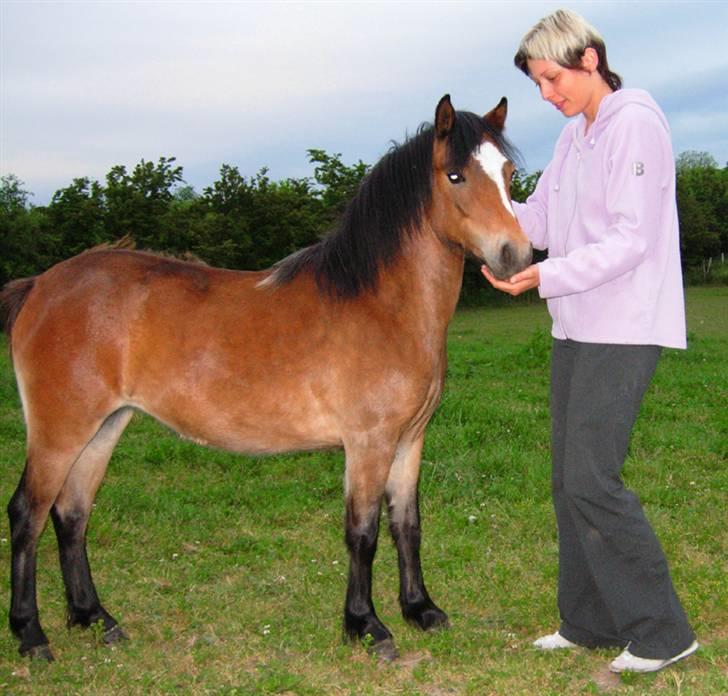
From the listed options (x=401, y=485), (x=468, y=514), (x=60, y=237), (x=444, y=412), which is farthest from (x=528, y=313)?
(x=401, y=485)

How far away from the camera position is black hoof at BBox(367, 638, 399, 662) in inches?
158

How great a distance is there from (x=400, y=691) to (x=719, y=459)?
16.3 feet

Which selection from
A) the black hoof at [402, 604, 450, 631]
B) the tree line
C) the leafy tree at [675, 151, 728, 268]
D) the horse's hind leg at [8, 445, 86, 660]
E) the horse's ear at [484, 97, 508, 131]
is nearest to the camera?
the horse's ear at [484, 97, 508, 131]

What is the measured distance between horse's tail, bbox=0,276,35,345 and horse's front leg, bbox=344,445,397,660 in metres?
1.95

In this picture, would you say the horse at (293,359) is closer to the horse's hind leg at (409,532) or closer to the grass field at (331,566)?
the horse's hind leg at (409,532)

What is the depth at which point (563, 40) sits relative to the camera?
134 inches

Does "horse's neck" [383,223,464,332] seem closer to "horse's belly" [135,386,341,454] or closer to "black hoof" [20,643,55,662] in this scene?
"horse's belly" [135,386,341,454]

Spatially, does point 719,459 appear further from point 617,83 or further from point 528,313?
point 528,313

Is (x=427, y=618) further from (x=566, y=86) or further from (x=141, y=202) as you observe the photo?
(x=141, y=202)

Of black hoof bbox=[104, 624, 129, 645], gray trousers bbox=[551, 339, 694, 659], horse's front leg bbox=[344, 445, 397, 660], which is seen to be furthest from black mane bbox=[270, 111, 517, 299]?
black hoof bbox=[104, 624, 129, 645]

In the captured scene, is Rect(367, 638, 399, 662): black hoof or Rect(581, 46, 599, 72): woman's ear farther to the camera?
Rect(367, 638, 399, 662): black hoof

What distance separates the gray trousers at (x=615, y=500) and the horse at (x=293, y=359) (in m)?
0.78

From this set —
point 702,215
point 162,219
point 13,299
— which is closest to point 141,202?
point 162,219

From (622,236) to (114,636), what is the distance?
3.10 m
